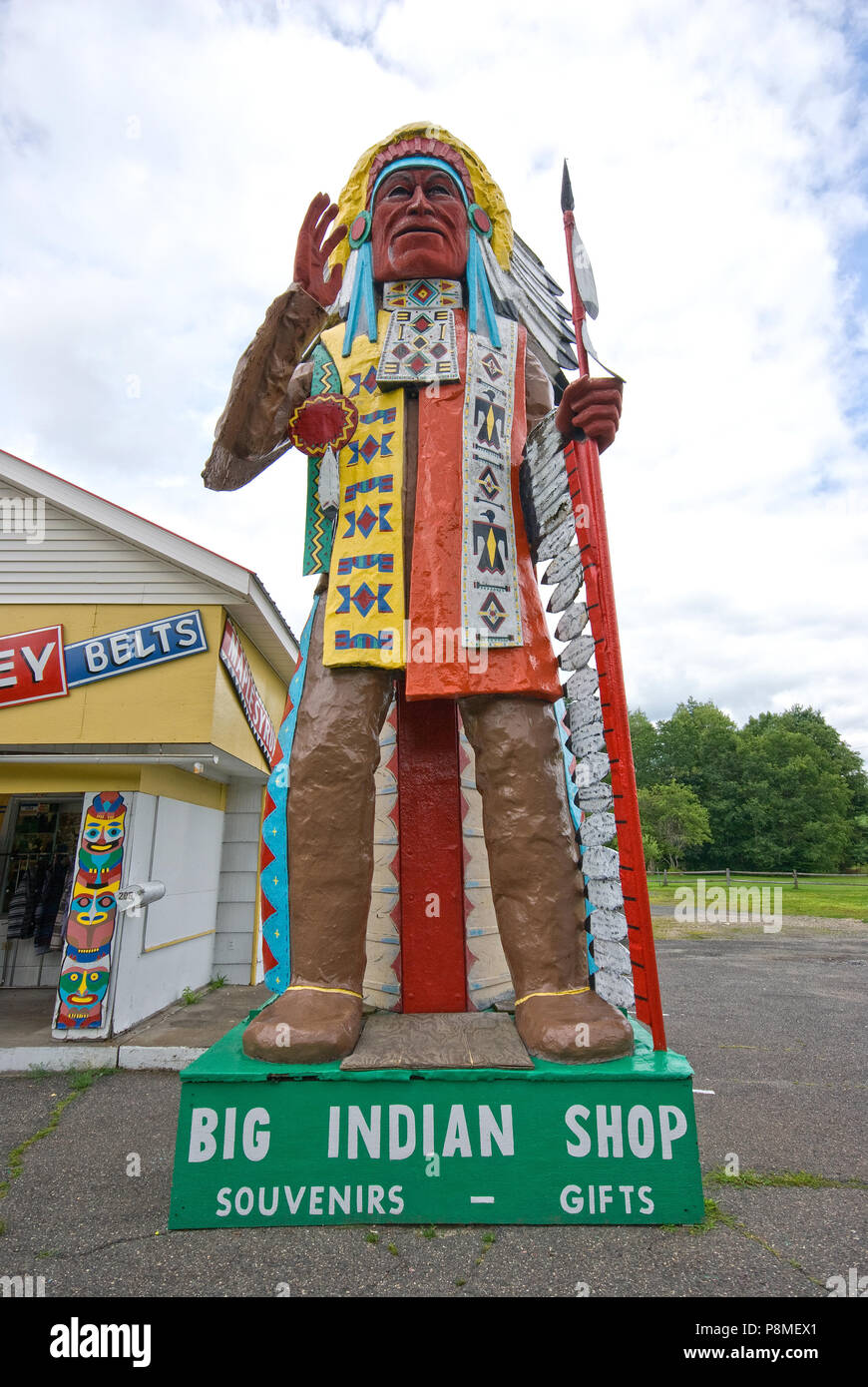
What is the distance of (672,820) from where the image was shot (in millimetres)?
30406

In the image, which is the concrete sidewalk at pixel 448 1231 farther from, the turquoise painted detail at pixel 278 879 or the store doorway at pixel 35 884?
the store doorway at pixel 35 884

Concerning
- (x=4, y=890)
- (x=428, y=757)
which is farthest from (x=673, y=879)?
(x=428, y=757)

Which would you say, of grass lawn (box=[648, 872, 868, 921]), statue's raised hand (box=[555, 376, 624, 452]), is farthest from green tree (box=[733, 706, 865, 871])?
statue's raised hand (box=[555, 376, 624, 452])

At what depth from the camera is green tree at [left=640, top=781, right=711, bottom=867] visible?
29922 mm

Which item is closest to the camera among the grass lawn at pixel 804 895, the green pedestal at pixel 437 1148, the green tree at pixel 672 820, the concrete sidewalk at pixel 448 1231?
the concrete sidewalk at pixel 448 1231

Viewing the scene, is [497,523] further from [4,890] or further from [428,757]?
[4,890]

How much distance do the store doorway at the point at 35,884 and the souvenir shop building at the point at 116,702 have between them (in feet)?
2.89

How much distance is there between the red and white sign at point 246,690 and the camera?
18.5 feet

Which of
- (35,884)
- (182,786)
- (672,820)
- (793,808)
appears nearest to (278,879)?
(182,786)

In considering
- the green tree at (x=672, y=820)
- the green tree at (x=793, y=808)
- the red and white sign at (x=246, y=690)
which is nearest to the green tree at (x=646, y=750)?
the green tree at (x=793, y=808)

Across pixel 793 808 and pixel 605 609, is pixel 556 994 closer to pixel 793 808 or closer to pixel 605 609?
pixel 605 609

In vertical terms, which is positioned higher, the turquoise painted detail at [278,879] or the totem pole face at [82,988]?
the turquoise painted detail at [278,879]

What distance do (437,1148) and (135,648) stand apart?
4156 millimetres

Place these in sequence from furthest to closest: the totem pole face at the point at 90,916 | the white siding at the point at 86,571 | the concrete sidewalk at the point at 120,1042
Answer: the white siding at the point at 86,571
the totem pole face at the point at 90,916
the concrete sidewalk at the point at 120,1042
